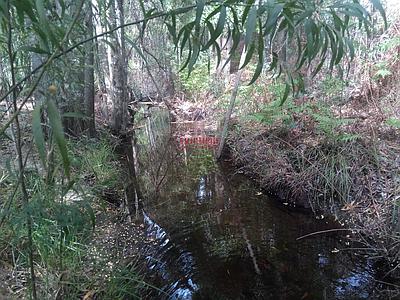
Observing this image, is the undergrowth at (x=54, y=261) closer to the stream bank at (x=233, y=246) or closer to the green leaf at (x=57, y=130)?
the stream bank at (x=233, y=246)

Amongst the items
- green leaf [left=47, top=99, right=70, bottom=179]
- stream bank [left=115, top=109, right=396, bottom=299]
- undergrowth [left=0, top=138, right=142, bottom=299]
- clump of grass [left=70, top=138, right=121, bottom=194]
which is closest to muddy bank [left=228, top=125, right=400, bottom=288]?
stream bank [left=115, top=109, right=396, bottom=299]

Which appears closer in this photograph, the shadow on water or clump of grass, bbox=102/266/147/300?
clump of grass, bbox=102/266/147/300

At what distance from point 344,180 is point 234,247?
4.88 feet

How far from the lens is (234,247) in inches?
131

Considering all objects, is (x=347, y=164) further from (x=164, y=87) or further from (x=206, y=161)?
(x=164, y=87)

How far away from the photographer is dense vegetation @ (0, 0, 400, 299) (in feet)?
3.81

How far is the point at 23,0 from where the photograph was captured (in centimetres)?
96

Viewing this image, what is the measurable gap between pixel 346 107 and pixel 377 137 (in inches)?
49.9

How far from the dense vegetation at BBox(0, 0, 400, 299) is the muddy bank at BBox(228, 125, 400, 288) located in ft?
0.05

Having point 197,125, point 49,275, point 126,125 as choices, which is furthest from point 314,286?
point 197,125

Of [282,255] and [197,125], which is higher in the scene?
[197,125]

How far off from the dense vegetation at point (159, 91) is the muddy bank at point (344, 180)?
0.05 ft

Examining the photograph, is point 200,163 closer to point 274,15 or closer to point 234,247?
point 234,247

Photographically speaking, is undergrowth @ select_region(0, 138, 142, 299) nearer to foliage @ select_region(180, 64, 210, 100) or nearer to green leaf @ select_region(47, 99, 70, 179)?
green leaf @ select_region(47, 99, 70, 179)
